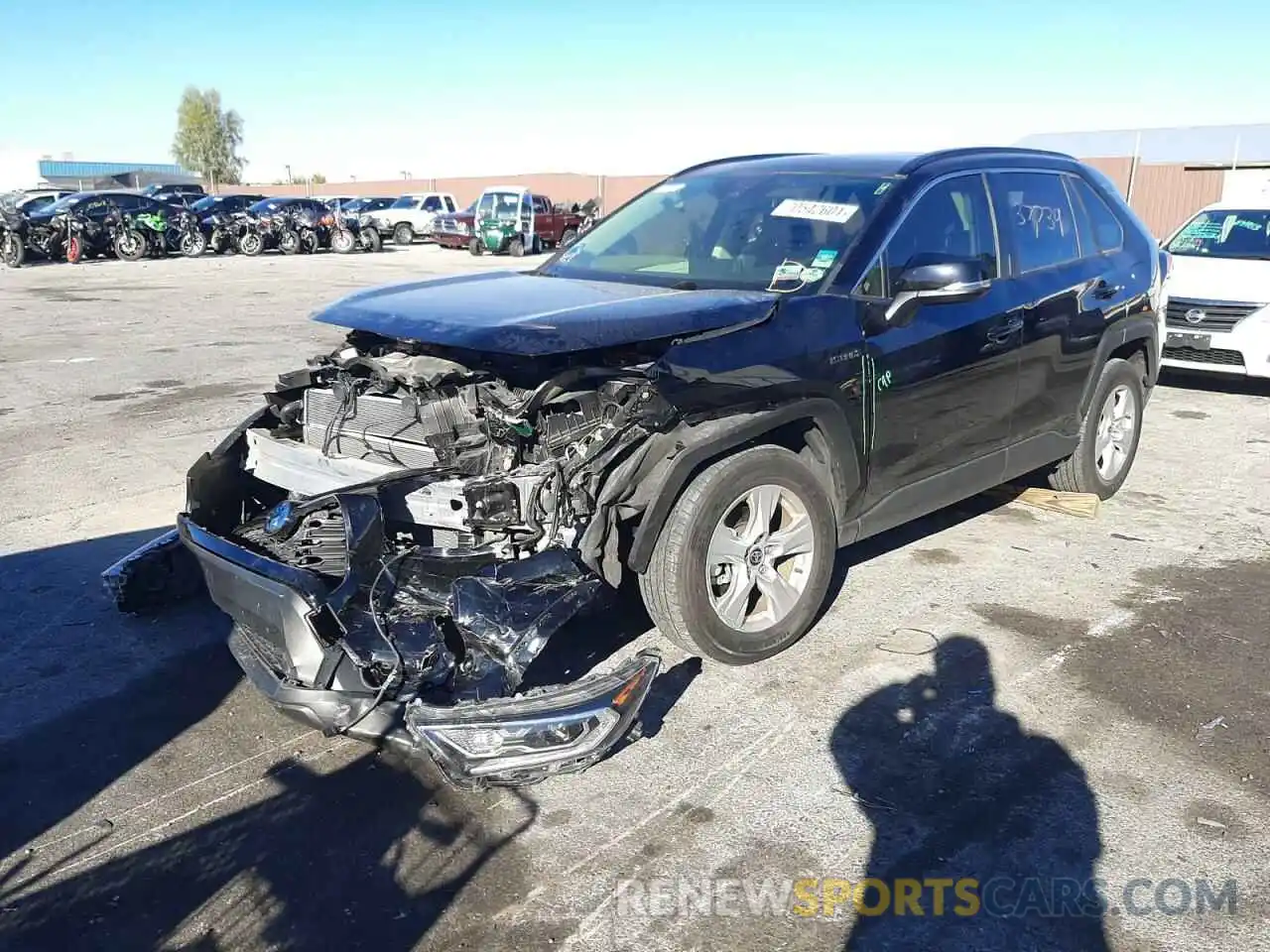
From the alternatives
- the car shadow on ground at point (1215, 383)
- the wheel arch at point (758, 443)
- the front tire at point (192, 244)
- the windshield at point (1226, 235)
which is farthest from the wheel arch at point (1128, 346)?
the front tire at point (192, 244)

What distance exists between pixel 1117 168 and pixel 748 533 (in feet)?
89.1

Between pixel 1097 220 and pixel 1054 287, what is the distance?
2.86 ft

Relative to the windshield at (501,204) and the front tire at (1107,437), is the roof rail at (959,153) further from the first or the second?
the windshield at (501,204)

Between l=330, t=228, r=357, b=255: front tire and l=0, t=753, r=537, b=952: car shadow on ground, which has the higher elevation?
l=330, t=228, r=357, b=255: front tire

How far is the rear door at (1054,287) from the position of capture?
16.2 ft

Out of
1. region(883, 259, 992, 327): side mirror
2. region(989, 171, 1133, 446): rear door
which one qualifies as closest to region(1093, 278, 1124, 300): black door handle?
region(989, 171, 1133, 446): rear door

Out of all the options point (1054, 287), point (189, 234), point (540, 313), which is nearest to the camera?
point (540, 313)

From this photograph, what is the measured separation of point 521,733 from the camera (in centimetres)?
300

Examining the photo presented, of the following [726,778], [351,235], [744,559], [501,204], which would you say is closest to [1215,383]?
[744,559]

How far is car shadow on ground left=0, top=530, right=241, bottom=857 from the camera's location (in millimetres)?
3270

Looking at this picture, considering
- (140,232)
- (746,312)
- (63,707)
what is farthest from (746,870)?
(140,232)

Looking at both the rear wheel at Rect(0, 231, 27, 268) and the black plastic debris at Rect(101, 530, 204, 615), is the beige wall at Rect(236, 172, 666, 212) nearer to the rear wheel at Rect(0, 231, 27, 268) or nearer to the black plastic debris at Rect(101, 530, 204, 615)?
the rear wheel at Rect(0, 231, 27, 268)

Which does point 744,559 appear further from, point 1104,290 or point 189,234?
point 189,234

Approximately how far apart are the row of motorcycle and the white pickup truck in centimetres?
318
